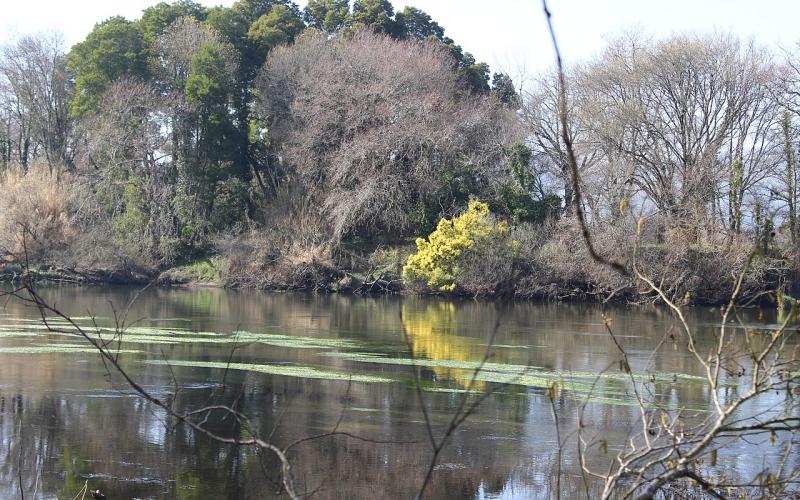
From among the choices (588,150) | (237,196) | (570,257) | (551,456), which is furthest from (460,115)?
(551,456)

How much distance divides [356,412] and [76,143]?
40039mm

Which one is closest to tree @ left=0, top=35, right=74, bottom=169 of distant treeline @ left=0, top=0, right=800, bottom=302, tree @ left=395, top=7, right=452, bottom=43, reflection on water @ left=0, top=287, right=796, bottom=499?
distant treeline @ left=0, top=0, right=800, bottom=302

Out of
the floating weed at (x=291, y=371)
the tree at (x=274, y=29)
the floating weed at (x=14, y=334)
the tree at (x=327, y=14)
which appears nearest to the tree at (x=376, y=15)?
the tree at (x=327, y=14)

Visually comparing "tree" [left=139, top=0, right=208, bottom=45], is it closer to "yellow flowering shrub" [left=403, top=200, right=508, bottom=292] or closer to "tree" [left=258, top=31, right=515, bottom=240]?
"tree" [left=258, top=31, right=515, bottom=240]

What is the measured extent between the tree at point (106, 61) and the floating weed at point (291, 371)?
31.7 m

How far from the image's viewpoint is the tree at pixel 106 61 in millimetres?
45781

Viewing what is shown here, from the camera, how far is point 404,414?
520 inches

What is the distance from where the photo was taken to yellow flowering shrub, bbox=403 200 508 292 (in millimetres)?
36125

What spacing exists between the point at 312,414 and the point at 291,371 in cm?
376

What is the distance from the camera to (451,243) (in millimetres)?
36156

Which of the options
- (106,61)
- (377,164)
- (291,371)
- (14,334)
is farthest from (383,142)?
(291,371)

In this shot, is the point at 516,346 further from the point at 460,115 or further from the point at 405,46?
the point at 405,46

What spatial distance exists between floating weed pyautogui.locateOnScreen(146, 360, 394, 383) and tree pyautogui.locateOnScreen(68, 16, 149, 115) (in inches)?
1248

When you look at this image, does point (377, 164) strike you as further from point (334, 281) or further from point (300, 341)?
point (300, 341)
